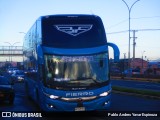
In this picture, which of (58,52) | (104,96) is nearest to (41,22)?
(58,52)

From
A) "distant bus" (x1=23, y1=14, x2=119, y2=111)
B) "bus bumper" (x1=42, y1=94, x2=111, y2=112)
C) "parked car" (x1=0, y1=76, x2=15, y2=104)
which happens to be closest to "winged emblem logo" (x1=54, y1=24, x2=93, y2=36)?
"distant bus" (x1=23, y1=14, x2=119, y2=111)

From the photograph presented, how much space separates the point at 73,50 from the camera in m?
13.2

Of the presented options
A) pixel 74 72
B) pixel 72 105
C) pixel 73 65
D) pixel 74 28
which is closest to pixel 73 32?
pixel 74 28

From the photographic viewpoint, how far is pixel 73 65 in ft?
43.2

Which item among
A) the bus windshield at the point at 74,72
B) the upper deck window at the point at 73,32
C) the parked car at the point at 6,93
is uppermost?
Answer: the upper deck window at the point at 73,32

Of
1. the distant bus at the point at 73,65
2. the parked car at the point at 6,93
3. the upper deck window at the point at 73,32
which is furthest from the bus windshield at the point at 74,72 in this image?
the parked car at the point at 6,93

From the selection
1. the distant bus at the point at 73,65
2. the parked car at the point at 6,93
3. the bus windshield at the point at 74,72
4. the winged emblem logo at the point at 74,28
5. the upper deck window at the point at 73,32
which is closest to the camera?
the distant bus at the point at 73,65

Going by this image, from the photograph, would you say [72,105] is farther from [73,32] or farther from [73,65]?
[73,32]

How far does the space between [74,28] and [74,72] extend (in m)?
1.72

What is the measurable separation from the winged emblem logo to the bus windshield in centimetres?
102

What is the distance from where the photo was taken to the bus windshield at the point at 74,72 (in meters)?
13.0

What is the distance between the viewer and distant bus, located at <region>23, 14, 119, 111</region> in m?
12.8

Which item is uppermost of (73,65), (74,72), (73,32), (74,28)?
(74,28)

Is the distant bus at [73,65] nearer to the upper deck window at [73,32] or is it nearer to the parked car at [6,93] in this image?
the upper deck window at [73,32]
